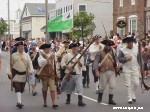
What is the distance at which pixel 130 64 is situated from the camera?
1355 cm

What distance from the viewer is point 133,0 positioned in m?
45.6

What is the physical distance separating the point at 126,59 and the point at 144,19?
29.9 metres

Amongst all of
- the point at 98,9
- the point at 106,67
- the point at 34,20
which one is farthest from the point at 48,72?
the point at 34,20

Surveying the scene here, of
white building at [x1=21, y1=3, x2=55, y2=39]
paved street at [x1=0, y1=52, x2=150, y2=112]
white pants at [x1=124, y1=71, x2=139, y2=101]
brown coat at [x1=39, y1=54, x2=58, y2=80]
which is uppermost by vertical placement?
white building at [x1=21, y1=3, x2=55, y2=39]

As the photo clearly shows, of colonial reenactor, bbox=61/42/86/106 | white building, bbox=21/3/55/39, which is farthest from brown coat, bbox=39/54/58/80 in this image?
white building, bbox=21/3/55/39

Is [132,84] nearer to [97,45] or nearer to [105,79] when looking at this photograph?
[105,79]

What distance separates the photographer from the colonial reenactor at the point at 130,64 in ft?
44.1

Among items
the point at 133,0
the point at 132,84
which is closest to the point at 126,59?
the point at 132,84

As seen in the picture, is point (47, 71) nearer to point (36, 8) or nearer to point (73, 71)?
point (73, 71)

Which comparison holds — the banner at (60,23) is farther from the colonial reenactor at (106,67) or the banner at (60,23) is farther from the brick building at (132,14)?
the colonial reenactor at (106,67)

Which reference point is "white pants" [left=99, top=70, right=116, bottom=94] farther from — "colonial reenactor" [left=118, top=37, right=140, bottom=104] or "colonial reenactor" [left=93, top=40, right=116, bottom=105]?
"colonial reenactor" [left=118, top=37, right=140, bottom=104]

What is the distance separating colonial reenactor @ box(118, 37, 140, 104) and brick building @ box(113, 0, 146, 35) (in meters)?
27.8

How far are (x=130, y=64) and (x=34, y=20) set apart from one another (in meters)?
81.7

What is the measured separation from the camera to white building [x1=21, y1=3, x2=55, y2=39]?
303 feet
